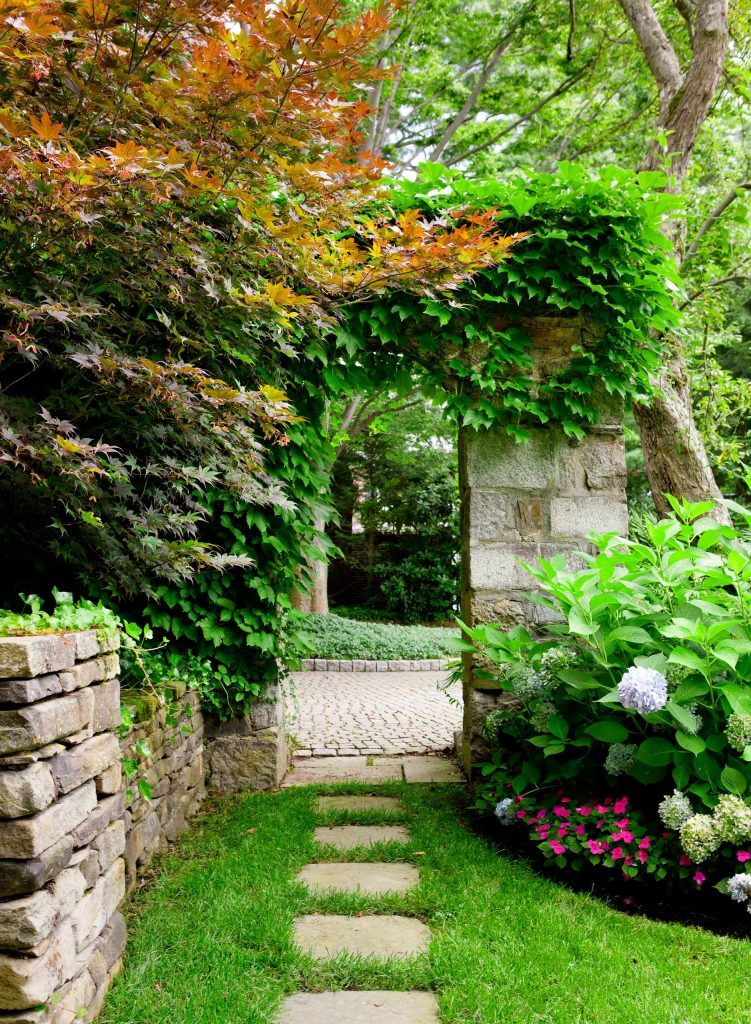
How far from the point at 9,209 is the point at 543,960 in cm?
261

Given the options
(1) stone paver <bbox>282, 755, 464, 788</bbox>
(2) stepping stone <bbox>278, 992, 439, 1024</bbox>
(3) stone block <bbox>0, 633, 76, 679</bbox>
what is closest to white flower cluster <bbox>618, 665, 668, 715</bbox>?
(2) stepping stone <bbox>278, 992, 439, 1024</bbox>

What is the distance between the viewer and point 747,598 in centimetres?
250

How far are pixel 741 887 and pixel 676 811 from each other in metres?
0.28

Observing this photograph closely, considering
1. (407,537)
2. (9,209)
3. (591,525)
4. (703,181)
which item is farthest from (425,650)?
(703,181)

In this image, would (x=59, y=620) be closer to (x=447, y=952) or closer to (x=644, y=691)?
(x=447, y=952)

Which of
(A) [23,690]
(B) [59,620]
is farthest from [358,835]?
(A) [23,690]

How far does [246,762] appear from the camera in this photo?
3504mm

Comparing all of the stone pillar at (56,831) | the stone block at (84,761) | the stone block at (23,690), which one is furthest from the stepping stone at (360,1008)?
the stone block at (23,690)

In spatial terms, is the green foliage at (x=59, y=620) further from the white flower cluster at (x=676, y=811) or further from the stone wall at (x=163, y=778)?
the white flower cluster at (x=676, y=811)

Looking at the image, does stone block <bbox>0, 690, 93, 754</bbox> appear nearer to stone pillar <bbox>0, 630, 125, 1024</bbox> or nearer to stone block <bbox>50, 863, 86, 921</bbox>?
stone pillar <bbox>0, 630, 125, 1024</bbox>

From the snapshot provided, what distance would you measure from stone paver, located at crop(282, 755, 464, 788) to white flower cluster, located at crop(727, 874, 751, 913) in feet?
Answer: 5.52

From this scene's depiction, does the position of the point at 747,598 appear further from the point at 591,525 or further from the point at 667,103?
the point at 667,103

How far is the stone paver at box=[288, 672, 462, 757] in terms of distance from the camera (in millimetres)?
4637

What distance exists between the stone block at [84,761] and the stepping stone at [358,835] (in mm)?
1230
